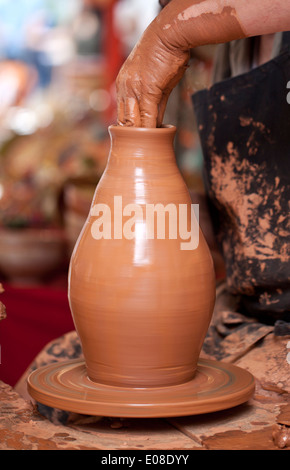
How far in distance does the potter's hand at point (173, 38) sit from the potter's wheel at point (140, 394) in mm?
472

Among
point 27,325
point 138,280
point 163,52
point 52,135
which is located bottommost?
point 27,325

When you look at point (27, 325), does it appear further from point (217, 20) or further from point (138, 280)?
point (217, 20)

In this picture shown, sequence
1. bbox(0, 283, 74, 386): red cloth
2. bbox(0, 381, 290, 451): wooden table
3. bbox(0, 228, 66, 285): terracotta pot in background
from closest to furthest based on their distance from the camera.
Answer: bbox(0, 381, 290, 451): wooden table, bbox(0, 283, 74, 386): red cloth, bbox(0, 228, 66, 285): terracotta pot in background

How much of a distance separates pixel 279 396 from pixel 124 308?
379mm

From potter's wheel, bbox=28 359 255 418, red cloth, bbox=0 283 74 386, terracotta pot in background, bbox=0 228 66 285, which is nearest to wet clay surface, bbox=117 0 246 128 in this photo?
potter's wheel, bbox=28 359 255 418

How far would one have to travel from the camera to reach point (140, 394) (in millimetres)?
1116

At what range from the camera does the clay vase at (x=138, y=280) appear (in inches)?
44.0

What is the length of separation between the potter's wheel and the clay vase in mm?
30

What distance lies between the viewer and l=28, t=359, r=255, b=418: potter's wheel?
41.6 inches

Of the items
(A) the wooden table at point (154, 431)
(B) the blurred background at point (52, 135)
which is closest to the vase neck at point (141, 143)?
(A) the wooden table at point (154, 431)

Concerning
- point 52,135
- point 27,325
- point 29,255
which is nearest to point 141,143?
point 27,325

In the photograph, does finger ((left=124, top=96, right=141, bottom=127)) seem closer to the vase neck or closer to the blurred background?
the vase neck

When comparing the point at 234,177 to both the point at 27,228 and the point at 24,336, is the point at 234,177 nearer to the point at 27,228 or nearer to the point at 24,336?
the point at 24,336

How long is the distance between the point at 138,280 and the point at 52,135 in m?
4.62
